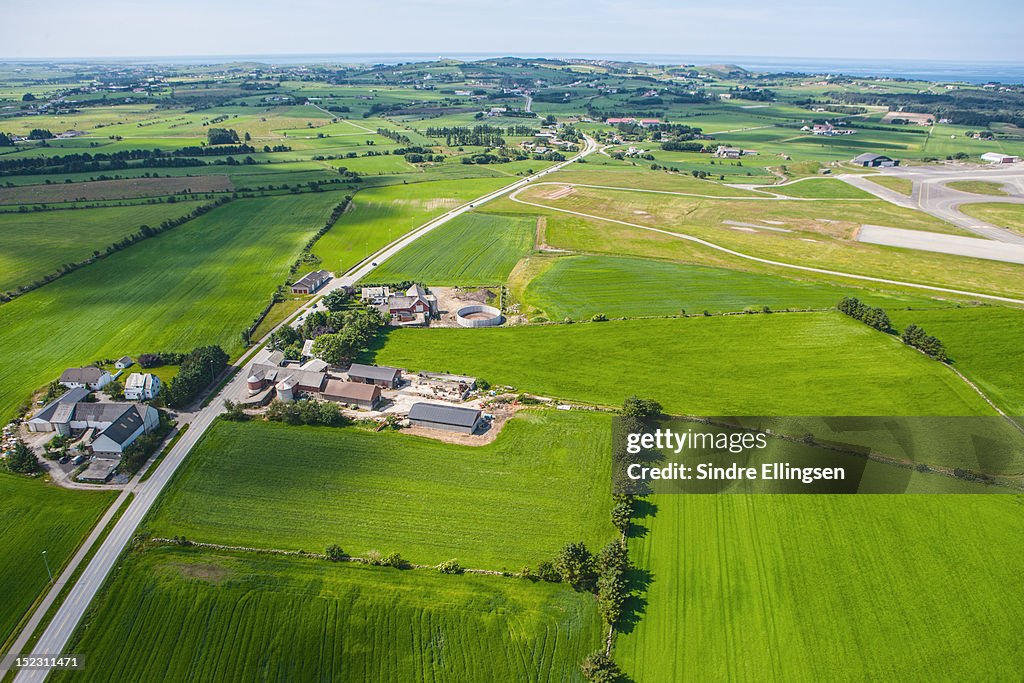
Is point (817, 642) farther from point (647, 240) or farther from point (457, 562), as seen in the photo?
point (647, 240)

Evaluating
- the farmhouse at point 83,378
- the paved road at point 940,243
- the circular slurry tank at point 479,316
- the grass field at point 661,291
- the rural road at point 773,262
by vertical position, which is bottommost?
the farmhouse at point 83,378

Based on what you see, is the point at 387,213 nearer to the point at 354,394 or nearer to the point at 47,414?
the point at 354,394

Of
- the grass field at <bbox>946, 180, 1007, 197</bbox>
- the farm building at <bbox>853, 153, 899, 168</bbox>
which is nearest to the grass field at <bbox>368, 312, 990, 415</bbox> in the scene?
the grass field at <bbox>946, 180, 1007, 197</bbox>

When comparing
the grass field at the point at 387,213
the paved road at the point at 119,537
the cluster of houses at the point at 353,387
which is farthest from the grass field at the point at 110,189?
the cluster of houses at the point at 353,387

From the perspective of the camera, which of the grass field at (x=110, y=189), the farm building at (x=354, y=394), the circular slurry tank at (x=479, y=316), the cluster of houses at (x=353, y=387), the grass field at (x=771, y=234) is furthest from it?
the grass field at (x=110, y=189)

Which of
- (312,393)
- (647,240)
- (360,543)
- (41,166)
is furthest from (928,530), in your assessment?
(41,166)

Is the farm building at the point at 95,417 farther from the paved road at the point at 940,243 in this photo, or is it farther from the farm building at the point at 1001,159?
the farm building at the point at 1001,159
